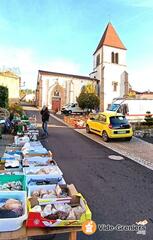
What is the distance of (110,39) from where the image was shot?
56625mm

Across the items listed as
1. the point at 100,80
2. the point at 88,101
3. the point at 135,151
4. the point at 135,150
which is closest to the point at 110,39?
the point at 100,80

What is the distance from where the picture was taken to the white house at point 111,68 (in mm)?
53844

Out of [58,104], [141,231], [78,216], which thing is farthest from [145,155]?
[58,104]

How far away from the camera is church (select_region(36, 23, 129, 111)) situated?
50.5 m

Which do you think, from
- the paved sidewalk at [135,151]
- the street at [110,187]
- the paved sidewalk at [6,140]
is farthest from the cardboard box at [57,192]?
the paved sidewalk at [6,140]

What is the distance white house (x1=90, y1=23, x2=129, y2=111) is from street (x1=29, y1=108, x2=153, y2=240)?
43.2 metres

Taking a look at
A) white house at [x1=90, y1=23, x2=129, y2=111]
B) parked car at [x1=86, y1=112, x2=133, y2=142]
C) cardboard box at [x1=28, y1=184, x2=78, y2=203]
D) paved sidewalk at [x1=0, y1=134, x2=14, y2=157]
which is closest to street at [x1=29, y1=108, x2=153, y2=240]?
cardboard box at [x1=28, y1=184, x2=78, y2=203]

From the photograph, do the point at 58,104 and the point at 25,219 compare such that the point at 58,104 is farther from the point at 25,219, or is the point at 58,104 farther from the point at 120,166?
the point at 25,219

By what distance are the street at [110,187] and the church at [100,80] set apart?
40356mm

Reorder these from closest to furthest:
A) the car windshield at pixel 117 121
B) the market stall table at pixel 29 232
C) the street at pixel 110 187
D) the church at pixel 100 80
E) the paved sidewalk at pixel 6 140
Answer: the market stall table at pixel 29 232
the street at pixel 110 187
the paved sidewalk at pixel 6 140
the car windshield at pixel 117 121
the church at pixel 100 80

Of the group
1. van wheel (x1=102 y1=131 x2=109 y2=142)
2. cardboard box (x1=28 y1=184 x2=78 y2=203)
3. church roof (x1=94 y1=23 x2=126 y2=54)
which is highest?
church roof (x1=94 y1=23 x2=126 y2=54)

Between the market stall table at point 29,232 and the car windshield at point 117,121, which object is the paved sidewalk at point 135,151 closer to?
the car windshield at point 117,121

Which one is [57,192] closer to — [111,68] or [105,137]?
[105,137]

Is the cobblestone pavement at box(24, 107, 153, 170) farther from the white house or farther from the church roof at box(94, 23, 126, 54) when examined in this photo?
the church roof at box(94, 23, 126, 54)
